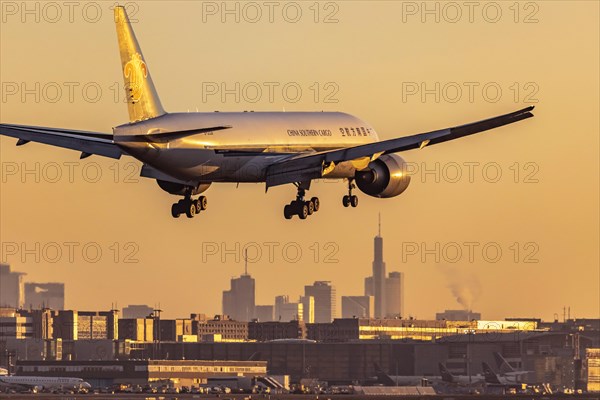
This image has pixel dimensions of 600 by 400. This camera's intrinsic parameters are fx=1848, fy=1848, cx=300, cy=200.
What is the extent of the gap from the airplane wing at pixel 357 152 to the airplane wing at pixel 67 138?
10127mm

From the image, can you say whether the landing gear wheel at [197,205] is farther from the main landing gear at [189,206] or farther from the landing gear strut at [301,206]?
the landing gear strut at [301,206]

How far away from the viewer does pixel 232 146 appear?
112438 millimetres

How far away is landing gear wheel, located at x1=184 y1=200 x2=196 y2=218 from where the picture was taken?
377 ft

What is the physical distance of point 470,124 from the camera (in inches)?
4237

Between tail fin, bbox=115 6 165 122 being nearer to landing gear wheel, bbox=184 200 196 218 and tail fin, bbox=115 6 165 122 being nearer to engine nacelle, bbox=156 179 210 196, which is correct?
engine nacelle, bbox=156 179 210 196

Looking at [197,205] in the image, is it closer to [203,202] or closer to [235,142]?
[203,202]

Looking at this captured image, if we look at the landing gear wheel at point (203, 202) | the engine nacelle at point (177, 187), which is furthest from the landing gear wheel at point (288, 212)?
the engine nacelle at point (177, 187)

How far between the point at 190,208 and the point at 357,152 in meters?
11.2

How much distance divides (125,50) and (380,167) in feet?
65.0

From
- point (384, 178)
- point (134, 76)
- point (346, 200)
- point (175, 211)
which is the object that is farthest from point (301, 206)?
point (134, 76)

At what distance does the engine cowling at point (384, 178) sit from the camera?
118 metres

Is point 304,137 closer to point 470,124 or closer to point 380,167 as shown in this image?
point 380,167

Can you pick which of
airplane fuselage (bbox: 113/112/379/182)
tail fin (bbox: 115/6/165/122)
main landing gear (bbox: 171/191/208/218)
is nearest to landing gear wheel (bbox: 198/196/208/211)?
main landing gear (bbox: 171/191/208/218)

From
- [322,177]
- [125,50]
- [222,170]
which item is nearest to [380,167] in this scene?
[322,177]
